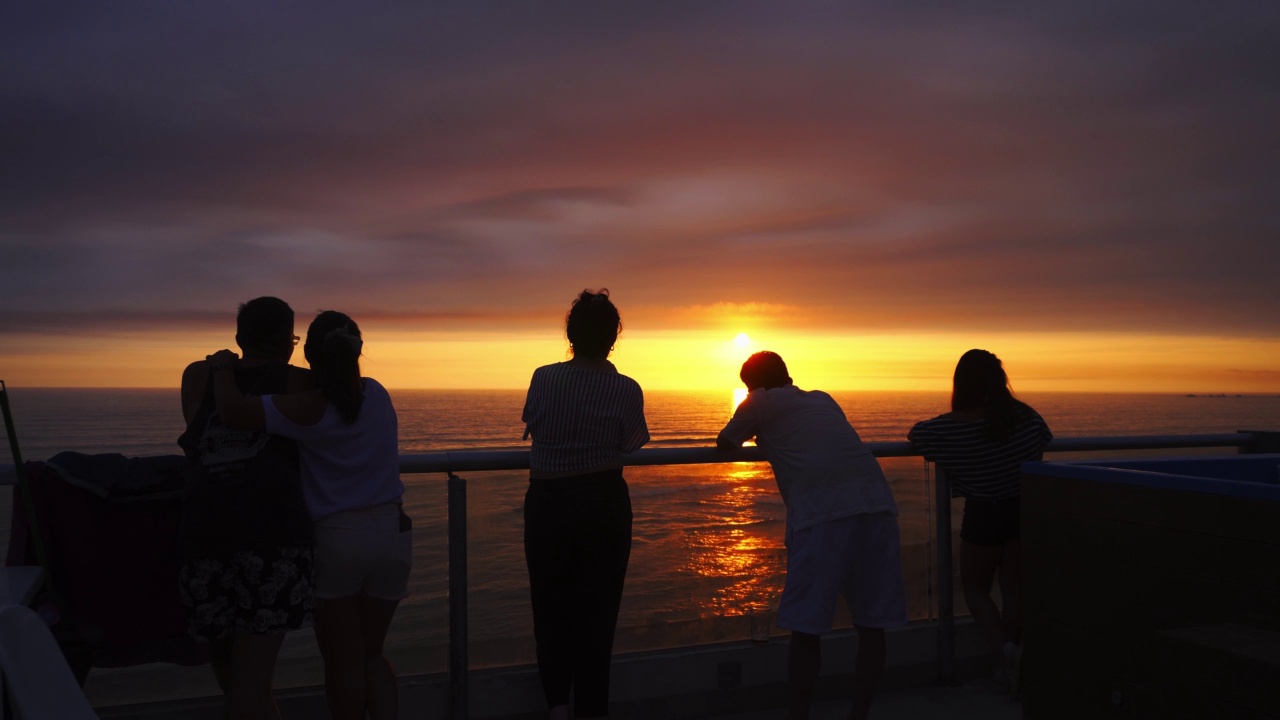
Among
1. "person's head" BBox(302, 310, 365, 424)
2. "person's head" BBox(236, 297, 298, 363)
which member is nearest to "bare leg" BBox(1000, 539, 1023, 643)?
"person's head" BBox(302, 310, 365, 424)

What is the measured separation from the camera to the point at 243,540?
2.36m

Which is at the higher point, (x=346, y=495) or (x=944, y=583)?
(x=346, y=495)

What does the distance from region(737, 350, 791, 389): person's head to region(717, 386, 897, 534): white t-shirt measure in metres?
0.03

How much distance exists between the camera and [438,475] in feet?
10.8

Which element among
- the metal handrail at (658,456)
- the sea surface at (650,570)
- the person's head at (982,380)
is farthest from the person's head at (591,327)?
the person's head at (982,380)

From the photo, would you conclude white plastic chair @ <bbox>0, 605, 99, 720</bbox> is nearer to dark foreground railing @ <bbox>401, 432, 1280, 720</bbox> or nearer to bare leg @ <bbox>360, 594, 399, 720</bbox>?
bare leg @ <bbox>360, 594, 399, 720</bbox>

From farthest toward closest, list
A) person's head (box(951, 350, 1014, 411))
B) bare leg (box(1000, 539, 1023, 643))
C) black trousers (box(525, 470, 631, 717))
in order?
1. bare leg (box(1000, 539, 1023, 643))
2. person's head (box(951, 350, 1014, 411))
3. black trousers (box(525, 470, 631, 717))

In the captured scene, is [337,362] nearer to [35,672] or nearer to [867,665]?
[35,672]

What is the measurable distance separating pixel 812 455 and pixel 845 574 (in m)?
0.44

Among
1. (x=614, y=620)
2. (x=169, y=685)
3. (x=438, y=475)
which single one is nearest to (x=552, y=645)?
(x=614, y=620)

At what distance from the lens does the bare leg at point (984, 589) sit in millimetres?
3803

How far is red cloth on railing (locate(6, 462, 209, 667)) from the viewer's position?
2.59 m

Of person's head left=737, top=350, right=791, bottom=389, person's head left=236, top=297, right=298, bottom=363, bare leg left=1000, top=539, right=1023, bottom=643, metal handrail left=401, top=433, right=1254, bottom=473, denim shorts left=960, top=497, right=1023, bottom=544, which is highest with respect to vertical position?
person's head left=236, top=297, right=298, bottom=363

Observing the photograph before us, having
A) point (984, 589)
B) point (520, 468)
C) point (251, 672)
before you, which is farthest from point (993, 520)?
point (251, 672)
